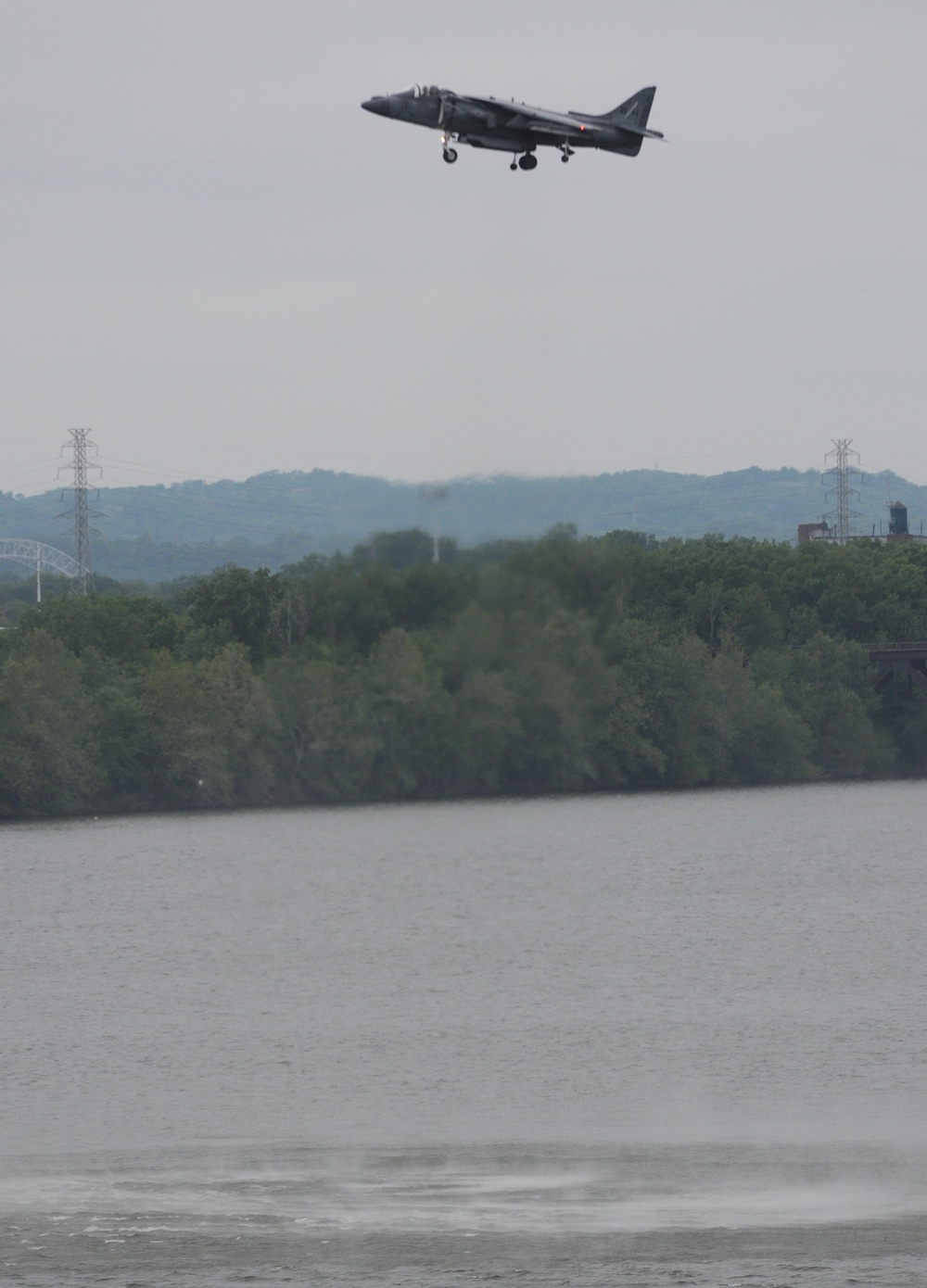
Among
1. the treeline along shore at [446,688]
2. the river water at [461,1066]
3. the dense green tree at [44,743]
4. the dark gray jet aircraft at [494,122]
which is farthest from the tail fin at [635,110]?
the dense green tree at [44,743]

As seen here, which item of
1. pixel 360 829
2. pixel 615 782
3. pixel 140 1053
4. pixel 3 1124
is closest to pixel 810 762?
pixel 615 782

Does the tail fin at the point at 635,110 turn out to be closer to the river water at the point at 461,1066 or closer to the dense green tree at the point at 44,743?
the river water at the point at 461,1066

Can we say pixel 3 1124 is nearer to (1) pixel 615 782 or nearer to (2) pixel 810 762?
(1) pixel 615 782

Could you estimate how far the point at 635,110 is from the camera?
124ft

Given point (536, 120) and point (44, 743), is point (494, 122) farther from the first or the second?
point (44, 743)

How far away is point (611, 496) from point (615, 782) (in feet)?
163

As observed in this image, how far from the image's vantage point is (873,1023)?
44.3 meters

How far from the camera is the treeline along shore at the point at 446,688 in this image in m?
51.2

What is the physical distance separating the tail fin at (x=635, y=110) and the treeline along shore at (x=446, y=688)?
10.6 meters

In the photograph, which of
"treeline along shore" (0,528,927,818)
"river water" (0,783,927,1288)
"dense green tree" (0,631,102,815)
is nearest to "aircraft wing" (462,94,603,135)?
"treeline along shore" (0,528,927,818)

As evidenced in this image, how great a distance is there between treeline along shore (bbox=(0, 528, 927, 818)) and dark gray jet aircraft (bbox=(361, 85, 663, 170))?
10964 millimetres

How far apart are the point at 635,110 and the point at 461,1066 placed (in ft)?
67.4

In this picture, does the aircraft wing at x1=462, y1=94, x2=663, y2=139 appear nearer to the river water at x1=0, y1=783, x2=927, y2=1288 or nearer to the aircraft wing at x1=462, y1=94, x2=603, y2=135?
the aircraft wing at x1=462, y1=94, x2=603, y2=135

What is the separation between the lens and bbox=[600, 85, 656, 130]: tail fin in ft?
123
